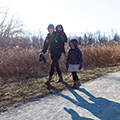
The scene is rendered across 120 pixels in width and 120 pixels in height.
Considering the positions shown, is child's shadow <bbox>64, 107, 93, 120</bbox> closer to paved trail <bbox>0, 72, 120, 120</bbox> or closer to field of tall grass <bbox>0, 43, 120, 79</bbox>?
paved trail <bbox>0, 72, 120, 120</bbox>

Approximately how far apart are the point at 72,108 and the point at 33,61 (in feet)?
16.4

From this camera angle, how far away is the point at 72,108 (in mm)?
2521

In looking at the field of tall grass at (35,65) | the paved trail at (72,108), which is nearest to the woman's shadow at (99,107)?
the paved trail at (72,108)

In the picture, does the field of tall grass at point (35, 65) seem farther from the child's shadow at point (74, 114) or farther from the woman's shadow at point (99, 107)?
the child's shadow at point (74, 114)

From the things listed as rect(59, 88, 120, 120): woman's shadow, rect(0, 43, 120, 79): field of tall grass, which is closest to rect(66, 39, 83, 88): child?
rect(59, 88, 120, 120): woman's shadow

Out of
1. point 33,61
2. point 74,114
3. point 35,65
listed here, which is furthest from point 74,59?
point 33,61

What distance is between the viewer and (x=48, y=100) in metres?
3.09

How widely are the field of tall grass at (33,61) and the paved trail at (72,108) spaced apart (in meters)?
3.57

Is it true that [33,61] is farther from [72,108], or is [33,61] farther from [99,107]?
[99,107]

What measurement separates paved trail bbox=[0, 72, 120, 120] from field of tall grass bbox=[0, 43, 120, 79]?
3.57 metres

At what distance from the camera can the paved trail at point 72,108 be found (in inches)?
86.3

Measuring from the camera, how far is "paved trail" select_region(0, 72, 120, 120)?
2.19m

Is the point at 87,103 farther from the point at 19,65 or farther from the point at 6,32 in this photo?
the point at 6,32

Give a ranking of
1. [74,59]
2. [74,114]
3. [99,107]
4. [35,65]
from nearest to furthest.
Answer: [74,114], [99,107], [74,59], [35,65]
